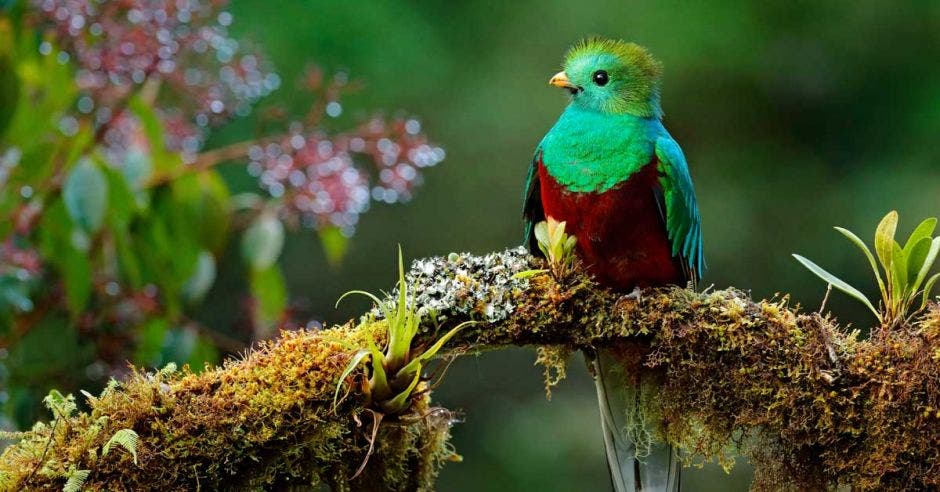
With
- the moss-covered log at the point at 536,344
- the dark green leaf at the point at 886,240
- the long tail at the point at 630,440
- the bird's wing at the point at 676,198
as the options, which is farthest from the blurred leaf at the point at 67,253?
the dark green leaf at the point at 886,240

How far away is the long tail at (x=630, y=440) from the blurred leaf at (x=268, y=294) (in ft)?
3.43

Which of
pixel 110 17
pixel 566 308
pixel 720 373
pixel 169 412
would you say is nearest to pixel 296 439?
pixel 169 412

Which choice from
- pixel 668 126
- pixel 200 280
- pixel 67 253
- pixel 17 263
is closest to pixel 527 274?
pixel 200 280

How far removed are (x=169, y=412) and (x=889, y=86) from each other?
232 inches

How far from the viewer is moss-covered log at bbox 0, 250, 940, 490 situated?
1865 mm

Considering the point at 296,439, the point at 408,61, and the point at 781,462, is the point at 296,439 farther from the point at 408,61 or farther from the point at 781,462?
the point at 408,61

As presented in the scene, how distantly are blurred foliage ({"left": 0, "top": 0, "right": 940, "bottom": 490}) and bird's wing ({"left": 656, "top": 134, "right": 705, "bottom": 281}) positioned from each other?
12.7ft

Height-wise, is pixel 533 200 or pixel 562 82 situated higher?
pixel 562 82

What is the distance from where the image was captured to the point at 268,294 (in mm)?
2975

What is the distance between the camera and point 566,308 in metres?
2.13

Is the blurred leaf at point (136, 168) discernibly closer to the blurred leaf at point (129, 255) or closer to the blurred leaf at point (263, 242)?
the blurred leaf at point (129, 255)

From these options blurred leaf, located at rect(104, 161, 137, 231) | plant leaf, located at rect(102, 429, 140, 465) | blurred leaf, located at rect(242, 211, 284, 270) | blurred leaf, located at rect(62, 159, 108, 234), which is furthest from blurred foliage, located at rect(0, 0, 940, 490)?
plant leaf, located at rect(102, 429, 140, 465)

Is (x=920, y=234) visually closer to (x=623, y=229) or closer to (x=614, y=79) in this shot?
(x=623, y=229)

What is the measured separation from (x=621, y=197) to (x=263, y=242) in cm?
100
